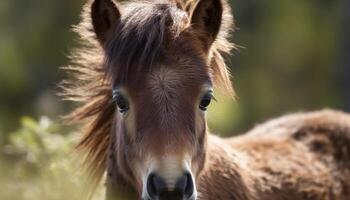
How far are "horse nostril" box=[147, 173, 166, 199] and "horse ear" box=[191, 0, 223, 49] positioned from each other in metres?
1.30

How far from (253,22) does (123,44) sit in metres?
17.8

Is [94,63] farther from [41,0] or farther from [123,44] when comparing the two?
[41,0]

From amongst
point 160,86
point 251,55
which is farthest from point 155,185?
point 251,55

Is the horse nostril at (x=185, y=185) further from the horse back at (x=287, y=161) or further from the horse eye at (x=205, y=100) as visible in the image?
the horse back at (x=287, y=161)

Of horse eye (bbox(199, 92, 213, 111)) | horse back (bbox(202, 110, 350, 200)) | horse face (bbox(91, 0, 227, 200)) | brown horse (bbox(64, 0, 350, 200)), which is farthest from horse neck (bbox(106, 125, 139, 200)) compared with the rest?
horse eye (bbox(199, 92, 213, 111))

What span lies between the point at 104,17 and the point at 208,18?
0.77 m

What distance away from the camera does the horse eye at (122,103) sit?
6918 mm

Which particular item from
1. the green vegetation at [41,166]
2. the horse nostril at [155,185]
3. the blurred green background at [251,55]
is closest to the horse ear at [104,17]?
the green vegetation at [41,166]

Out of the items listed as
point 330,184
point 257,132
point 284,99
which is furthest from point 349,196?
point 284,99

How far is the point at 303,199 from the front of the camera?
27.0 feet

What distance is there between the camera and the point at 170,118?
6.65 m

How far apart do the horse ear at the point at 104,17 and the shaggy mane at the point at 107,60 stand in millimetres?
92

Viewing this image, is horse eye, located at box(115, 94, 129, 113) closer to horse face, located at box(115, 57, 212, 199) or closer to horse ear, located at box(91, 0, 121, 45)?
horse face, located at box(115, 57, 212, 199)

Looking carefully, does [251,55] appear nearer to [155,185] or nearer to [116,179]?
[116,179]
